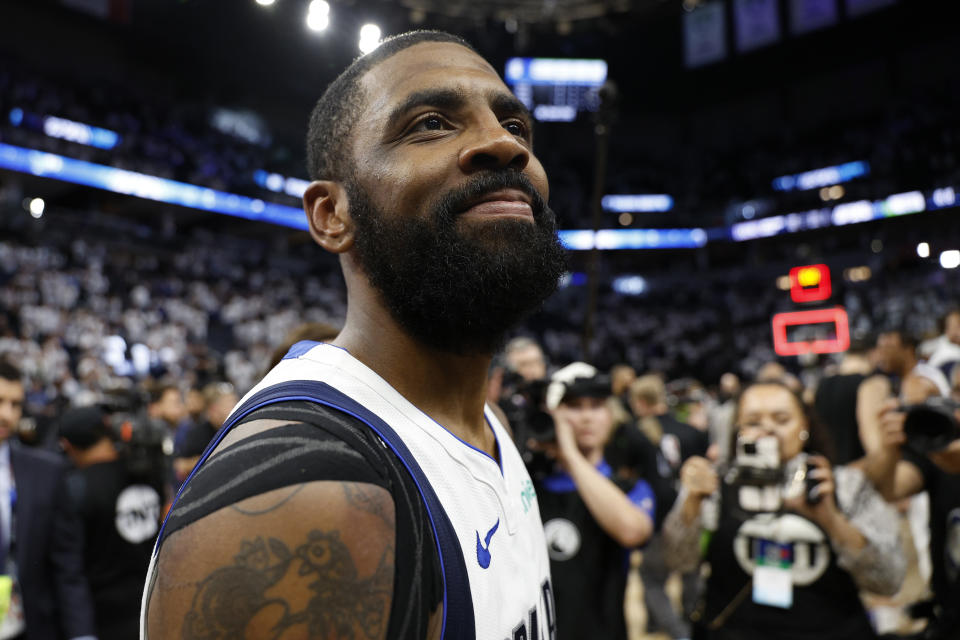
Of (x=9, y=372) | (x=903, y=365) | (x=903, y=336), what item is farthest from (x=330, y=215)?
(x=903, y=336)

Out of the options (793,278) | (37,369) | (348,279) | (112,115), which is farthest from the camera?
(112,115)

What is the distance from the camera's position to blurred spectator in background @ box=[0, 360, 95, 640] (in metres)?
2.76

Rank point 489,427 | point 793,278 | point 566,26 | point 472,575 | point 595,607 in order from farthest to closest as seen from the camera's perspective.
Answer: point 566,26, point 793,278, point 595,607, point 489,427, point 472,575

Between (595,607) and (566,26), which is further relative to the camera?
(566,26)

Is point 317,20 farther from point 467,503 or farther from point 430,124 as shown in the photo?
point 467,503

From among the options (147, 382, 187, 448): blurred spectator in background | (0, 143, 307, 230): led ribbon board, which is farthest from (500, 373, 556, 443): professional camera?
(0, 143, 307, 230): led ribbon board

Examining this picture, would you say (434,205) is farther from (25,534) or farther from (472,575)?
(25,534)

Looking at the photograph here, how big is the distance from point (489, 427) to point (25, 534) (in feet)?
8.09

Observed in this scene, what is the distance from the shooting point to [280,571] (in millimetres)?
668

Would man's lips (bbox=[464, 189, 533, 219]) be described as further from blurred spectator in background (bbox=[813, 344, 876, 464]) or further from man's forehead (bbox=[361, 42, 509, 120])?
blurred spectator in background (bbox=[813, 344, 876, 464])

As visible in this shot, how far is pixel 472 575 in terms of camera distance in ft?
3.05

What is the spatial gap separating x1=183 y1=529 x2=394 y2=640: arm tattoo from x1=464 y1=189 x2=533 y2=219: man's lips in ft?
1.99

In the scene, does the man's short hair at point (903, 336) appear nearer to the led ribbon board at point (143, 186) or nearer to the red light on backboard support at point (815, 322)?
the red light on backboard support at point (815, 322)

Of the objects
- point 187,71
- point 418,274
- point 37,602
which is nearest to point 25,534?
point 37,602
